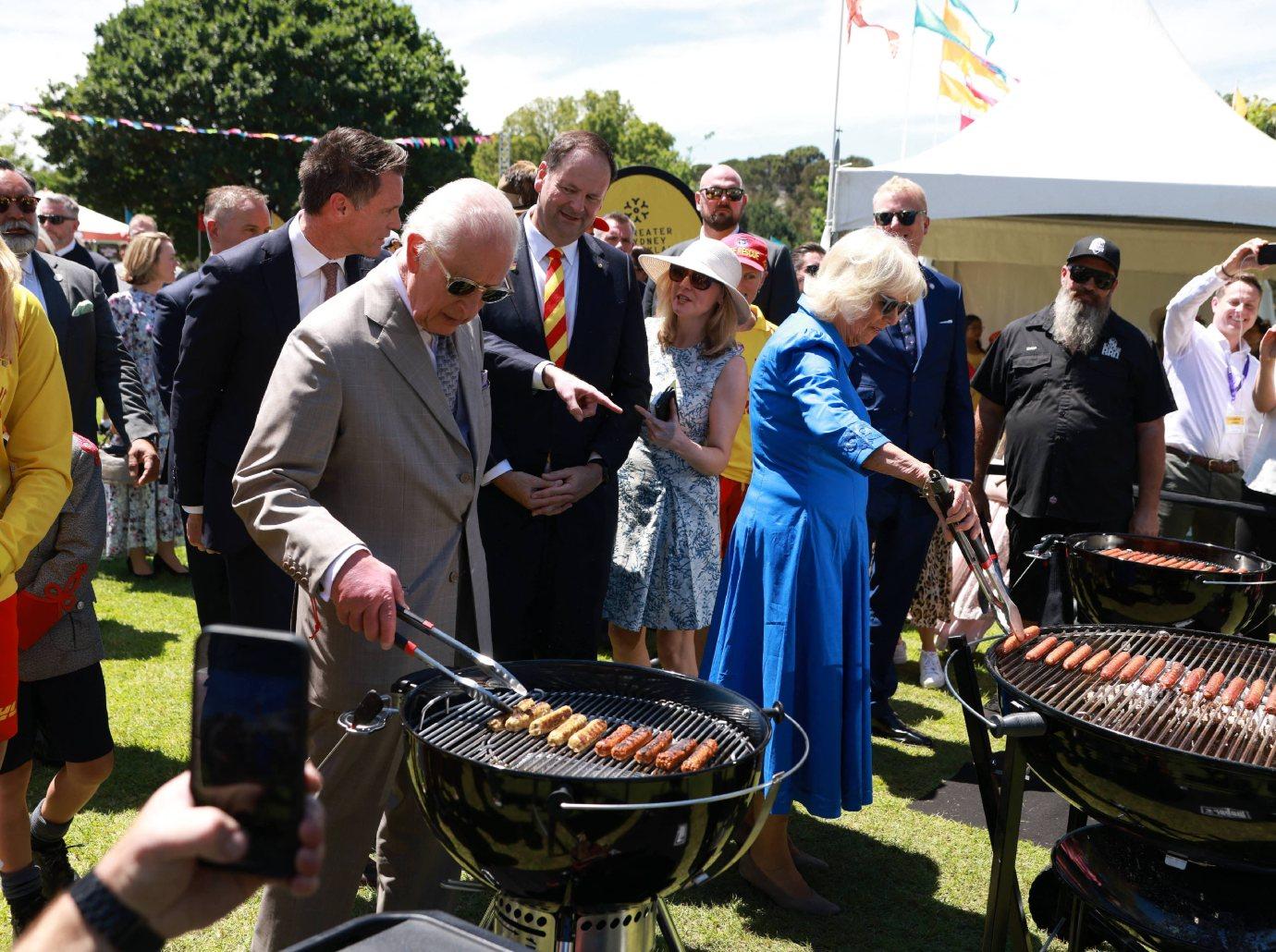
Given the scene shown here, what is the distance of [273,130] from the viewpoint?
37375mm

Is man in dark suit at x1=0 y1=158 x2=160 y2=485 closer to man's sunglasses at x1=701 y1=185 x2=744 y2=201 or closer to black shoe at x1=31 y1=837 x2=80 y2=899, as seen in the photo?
black shoe at x1=31 y1=837 x2=80 y2=899

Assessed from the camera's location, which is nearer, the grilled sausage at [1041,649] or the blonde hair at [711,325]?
the grilled sausage at [1041,649]

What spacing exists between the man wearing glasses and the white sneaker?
36.9 inches

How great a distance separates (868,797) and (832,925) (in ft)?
1.39

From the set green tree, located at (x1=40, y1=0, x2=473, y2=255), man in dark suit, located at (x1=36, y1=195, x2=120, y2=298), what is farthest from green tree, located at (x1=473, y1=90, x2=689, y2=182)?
man in dark suit, located at (x1=36, y1=195, x2=120, y2=298)

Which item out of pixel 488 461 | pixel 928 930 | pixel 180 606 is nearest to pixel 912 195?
pixel 488 461

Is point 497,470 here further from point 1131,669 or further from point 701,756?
point 1131,669

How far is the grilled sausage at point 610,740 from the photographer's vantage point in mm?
2266

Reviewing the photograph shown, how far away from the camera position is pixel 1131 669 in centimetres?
291

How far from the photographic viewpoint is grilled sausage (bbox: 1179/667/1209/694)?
2.80m

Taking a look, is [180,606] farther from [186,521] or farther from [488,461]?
[488,461]

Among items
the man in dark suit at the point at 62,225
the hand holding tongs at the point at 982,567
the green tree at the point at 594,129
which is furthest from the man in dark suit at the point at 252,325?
the green tree at the point at 594,129

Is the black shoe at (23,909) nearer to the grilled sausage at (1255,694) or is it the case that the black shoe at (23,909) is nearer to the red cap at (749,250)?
the grilled sausage at (1255,694)

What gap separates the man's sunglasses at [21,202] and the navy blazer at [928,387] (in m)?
3.67
